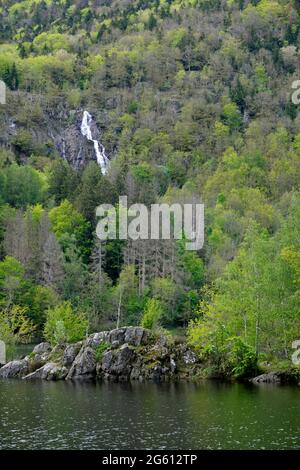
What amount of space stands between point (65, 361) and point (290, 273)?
25.7m

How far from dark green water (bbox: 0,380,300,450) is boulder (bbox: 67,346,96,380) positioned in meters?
9.51

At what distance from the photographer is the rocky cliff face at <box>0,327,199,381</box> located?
75.5m

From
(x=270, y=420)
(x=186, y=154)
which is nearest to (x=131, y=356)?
(x=270, y=420)

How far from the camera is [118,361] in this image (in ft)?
251

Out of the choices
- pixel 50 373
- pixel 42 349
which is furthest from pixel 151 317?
pixel 50 373

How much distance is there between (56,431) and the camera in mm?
45688

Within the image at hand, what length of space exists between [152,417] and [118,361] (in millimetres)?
27141

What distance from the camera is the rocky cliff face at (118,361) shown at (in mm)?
75500

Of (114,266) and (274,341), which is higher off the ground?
(114,266)

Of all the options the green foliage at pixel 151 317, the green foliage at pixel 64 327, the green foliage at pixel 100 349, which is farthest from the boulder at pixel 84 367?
the green foliage at pixel 151 317

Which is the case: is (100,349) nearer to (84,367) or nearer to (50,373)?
(84,367)

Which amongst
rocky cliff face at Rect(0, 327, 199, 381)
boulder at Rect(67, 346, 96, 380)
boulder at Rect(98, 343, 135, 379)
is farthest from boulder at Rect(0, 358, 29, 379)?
boulder at Rect(98, 343, 135, 379)
